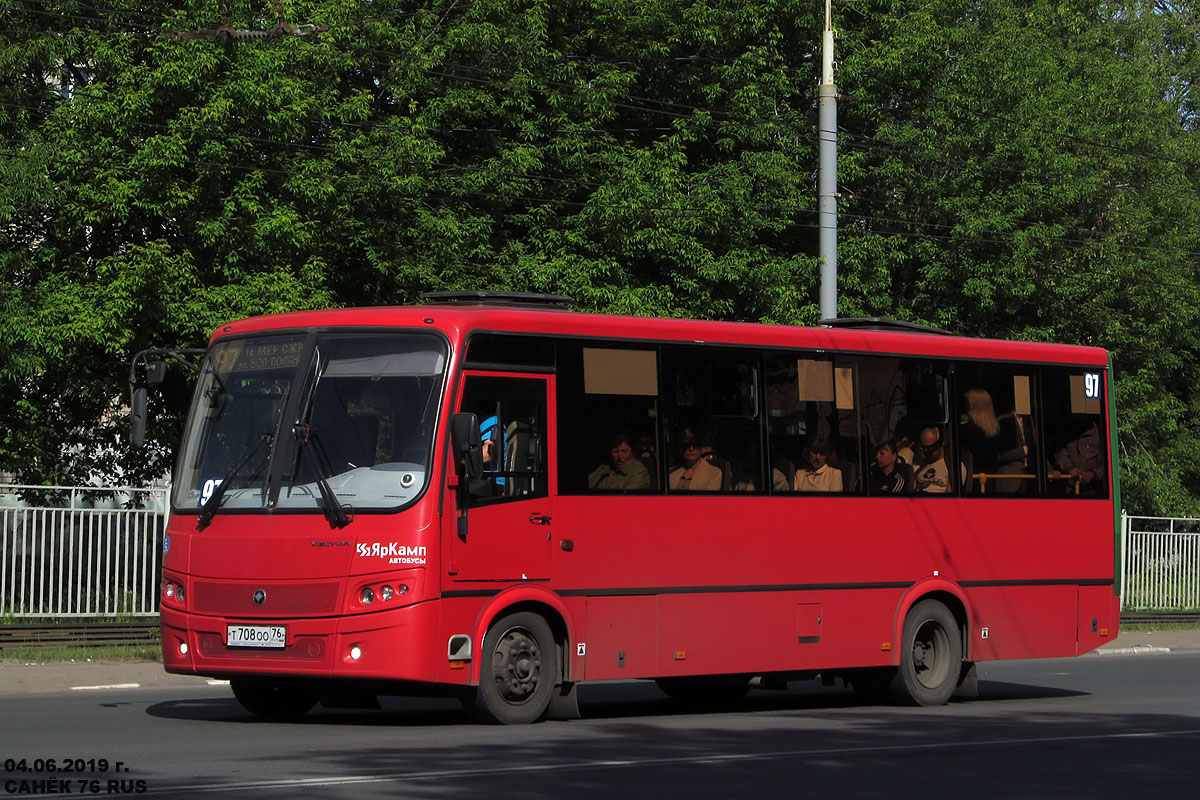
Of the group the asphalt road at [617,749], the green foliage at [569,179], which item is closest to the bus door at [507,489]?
the asphalt road at [617,749]

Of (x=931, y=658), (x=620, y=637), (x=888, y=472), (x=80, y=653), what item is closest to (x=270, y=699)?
(x=620, y=637)

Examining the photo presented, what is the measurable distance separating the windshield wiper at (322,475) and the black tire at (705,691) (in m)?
4.95

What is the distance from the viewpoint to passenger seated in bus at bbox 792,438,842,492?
1578 centimetres

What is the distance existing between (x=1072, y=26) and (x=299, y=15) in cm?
2554

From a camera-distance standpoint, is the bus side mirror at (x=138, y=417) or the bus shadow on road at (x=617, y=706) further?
the bus shadow on road at (x=617, y=706)

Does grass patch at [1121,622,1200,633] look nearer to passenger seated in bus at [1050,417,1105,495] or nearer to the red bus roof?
passenger seated in bus at [1050,417,1105,495]

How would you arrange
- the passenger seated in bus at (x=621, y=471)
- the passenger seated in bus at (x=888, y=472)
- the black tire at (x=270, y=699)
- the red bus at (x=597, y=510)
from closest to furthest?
the red bus at (x=597, y=510)
the passenger seated in bus at (x=621, y=471)
the black tire at (x=270, y=699)
the passenger seated in bus at (x=888, y=472)

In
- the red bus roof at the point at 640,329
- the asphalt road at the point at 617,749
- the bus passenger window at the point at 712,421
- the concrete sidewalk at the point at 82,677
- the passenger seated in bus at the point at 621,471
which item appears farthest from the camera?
the concrete sidewalk at the point at 82,677

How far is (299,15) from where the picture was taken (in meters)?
25.5

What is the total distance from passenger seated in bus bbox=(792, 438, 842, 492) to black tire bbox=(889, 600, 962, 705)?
1583 mm

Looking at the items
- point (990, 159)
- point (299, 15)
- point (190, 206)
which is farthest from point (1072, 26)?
point (190, 206)

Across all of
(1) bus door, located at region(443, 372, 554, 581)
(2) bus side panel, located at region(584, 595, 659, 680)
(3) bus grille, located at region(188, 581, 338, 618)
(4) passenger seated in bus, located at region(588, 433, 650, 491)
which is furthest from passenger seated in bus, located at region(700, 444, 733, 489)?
(3) bus grille, located at region(188, 581, 338, 618)

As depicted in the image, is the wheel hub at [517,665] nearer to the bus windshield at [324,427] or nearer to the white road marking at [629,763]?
the bus windshield at [324,427]

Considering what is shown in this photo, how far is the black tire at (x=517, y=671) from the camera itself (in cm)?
1330
